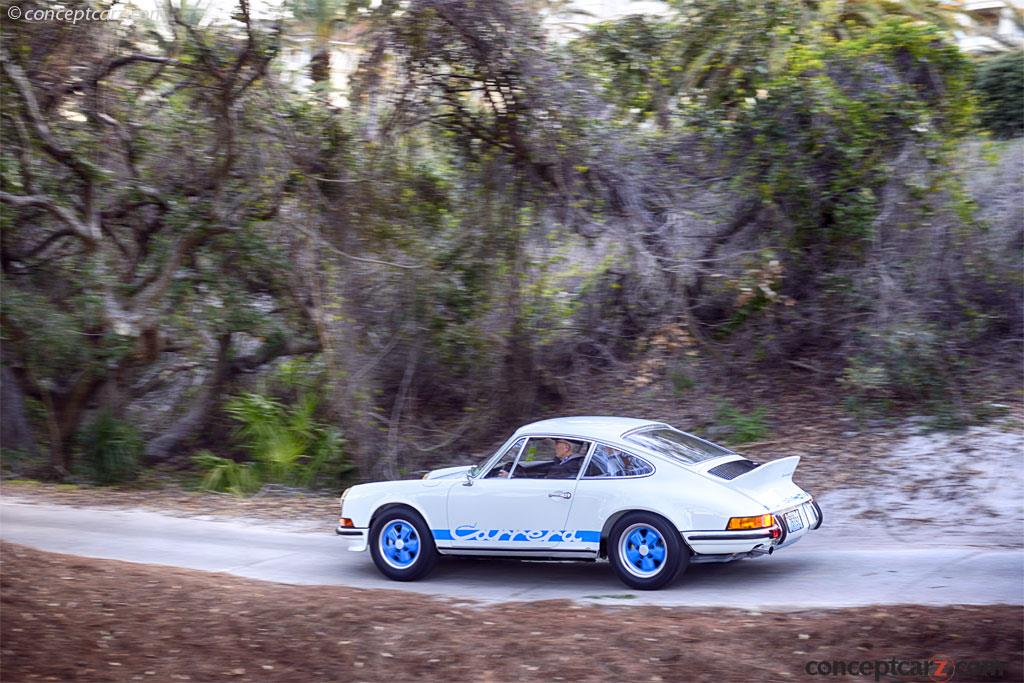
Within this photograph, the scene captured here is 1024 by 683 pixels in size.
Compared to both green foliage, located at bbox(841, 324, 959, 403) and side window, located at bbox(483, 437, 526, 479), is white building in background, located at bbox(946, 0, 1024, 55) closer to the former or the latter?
green foliage, located at bbox(841, 324, 959, 403)

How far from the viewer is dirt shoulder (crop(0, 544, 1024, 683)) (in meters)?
5.80

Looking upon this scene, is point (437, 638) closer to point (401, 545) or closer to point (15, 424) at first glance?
point (401, 545)

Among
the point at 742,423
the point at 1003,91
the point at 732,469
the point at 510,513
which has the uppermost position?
the point at 1003,91

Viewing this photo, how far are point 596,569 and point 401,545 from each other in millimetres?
1815

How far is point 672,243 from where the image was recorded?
14000 mm

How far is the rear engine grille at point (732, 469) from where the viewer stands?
26.9 feet

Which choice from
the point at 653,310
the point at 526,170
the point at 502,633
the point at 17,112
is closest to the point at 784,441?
the point at 653,310

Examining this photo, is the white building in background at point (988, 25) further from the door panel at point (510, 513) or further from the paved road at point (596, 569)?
the door panel at point (510, 513)

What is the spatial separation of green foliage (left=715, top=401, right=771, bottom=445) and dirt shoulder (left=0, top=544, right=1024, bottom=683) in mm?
6233

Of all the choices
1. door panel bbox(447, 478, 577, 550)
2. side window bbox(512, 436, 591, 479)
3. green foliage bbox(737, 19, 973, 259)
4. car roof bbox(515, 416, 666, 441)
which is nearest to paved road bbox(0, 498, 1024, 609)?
door panel bbox(447, 478, 577, 550)

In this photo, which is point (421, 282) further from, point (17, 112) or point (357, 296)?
point (17, 112)

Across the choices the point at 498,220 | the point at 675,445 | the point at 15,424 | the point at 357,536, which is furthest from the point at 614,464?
the point at 15,424

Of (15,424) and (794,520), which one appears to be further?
(15,424)

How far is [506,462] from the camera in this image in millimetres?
8648
